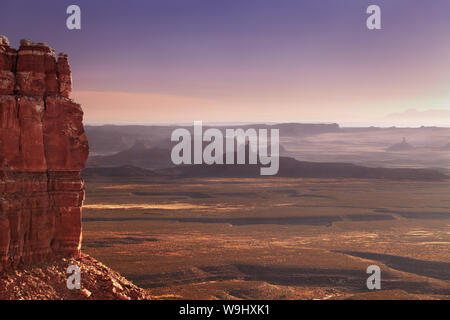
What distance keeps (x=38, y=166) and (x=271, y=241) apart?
119 ft

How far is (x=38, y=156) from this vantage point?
16219mm

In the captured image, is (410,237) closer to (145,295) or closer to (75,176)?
(145,295)

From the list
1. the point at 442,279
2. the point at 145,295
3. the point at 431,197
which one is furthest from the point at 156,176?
the point at 145,295

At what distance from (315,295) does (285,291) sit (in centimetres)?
208

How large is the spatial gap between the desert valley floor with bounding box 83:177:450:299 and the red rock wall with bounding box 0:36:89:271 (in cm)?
1318

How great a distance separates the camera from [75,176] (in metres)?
17.1

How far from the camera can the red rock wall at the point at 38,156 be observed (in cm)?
1565

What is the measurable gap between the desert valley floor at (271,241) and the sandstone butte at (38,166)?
42.6ft
